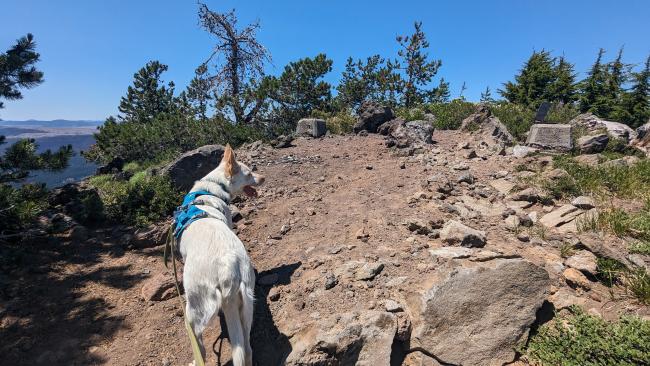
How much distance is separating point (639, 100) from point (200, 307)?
29418 mm

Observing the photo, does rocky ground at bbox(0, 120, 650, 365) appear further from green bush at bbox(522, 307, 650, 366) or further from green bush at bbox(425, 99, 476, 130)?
green bush at bbox(425, 99, 476, 130)

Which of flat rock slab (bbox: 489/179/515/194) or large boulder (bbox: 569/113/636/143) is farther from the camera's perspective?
large boulder (bbox: 569/113/636/143)

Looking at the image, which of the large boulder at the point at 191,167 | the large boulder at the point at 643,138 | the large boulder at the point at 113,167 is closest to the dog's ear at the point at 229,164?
the large boulder at the point at 191,167

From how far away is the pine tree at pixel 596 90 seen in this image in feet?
74.0

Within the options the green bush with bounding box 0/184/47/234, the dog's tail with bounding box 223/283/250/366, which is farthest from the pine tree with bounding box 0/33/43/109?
the dog's tail with bounding box 223/283/250/366

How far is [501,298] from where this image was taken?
3057mm

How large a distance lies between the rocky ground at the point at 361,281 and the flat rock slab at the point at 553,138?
7.41 feet

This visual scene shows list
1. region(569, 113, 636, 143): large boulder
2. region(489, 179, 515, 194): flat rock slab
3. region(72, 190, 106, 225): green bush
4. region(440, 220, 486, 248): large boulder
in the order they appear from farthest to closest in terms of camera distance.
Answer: region(569, 113, 636, 143): large boulder < region(72, 190, 106, 225): green bush < region(489, 179, 515, 194): flat rock slab < region(440, 220, 486, 248): large boulder

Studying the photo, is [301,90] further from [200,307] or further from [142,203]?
[200,307]

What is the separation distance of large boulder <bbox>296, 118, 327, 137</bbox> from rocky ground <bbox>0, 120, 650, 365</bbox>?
5.81 metres

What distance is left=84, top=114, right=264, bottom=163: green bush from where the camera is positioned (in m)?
13.6

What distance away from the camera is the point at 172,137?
14.3m

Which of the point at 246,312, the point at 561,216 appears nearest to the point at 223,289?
the point at 246,312

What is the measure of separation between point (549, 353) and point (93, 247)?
714 centimetres
